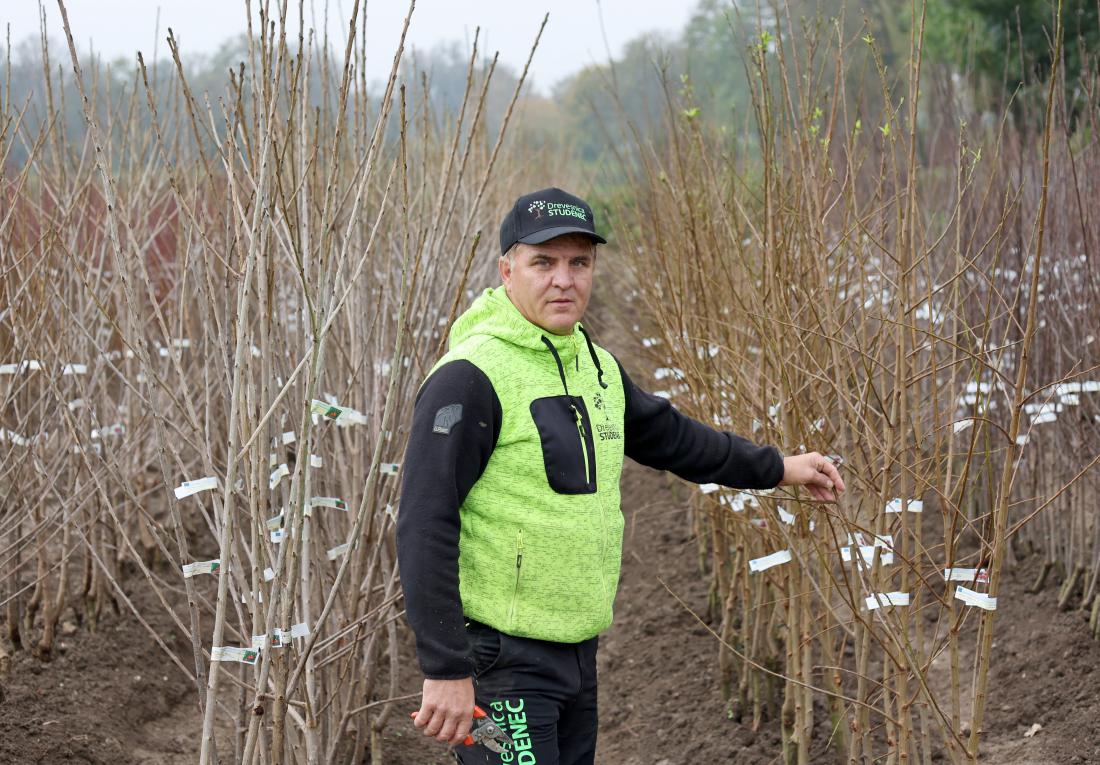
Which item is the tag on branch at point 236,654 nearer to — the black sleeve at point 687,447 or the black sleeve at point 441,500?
the black sleeve at point 441,500

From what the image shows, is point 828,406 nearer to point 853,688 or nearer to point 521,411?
point 521,411

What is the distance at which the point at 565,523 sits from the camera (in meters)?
2.08

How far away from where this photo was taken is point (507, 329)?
2137 millimetres

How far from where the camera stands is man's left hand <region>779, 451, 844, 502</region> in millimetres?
2395

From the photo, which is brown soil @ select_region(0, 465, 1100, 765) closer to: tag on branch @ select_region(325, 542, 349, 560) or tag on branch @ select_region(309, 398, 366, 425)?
tag on branch @ select_region(325, 542, 349, 560)

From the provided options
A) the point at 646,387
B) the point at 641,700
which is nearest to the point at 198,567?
the point at 641,700

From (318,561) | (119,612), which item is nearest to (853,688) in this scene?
(318,561)

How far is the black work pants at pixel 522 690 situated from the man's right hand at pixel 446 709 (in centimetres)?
12

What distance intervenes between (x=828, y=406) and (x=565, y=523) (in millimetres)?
1097

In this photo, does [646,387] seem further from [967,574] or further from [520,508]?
[520,508]

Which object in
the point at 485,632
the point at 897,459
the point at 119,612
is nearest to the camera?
the point at 485,632

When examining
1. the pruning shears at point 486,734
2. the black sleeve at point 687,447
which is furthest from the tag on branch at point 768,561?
the pruning shears at point 486,734

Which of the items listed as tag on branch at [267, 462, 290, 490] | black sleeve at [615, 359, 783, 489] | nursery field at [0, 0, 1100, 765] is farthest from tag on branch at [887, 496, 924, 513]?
tag on branch at [267, 462, 290, 490]

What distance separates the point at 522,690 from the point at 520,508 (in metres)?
0.33
